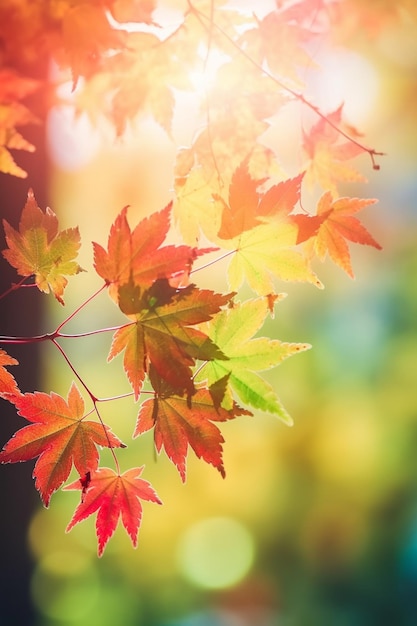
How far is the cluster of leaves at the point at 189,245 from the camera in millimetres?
756

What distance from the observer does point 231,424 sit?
24.8ft

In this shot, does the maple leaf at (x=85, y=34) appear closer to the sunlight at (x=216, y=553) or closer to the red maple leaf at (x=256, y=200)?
the red maple leaf at (x=256, y=200)

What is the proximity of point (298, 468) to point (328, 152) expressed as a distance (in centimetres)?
667

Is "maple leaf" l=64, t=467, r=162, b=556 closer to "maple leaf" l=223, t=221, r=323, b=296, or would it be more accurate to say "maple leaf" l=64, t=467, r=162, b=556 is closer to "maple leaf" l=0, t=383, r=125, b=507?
"maple leaf" l=0, t=383, r=125, b=507

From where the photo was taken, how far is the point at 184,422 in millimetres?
829

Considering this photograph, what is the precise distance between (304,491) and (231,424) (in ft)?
3.89

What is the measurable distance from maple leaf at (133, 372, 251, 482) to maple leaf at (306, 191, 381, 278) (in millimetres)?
312

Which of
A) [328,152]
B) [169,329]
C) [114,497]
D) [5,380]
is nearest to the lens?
[169,329]

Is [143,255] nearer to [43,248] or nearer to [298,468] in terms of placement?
[43,248]

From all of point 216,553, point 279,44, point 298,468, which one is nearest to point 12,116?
point 279,44

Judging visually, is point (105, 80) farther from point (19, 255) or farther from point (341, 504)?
point (341, 504)

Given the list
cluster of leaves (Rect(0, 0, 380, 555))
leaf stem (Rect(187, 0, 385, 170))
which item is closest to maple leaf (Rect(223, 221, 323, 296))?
cluster of leaves (Rect(0, 0, 380, 555))

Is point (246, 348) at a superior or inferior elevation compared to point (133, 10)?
inferior

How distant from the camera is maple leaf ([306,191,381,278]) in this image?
95cm
